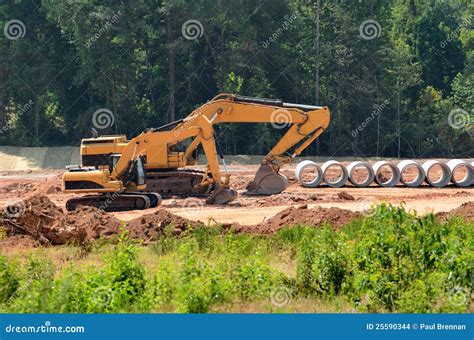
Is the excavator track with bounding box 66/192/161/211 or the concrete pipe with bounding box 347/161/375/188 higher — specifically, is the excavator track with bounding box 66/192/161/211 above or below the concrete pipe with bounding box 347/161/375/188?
below

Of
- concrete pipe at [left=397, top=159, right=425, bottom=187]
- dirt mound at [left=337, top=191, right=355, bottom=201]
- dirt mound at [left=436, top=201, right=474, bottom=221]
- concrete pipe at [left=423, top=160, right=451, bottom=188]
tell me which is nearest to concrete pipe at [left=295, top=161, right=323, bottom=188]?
concrete pipe at [left=397, top=159, right=425, bottom=187]

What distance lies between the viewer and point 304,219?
2577cm

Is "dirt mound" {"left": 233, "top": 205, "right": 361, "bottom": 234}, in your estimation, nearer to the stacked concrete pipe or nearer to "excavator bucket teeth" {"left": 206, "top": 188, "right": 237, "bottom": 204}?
"excavator bucket teeth" {"left": 206, "top": 188, "right": 237, "bottom": 204}

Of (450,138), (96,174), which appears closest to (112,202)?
(96,174)

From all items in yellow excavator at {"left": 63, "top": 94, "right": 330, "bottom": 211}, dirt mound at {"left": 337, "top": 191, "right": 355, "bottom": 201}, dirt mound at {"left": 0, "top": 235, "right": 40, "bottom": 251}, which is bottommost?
dirt mound at {"left": 0, "top": 235, "right": 40, "bottom": 251}

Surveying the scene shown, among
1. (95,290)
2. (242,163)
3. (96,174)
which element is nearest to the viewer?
(95,290)

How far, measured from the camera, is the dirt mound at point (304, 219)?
25.2 m

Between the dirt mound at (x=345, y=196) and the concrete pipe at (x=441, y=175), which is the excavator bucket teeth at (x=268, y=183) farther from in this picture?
the concrete pipe at (x=441, y=175)

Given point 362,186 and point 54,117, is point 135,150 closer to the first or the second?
point 362,186

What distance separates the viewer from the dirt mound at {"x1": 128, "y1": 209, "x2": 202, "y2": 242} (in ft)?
79.1

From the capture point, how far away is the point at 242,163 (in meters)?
54.6

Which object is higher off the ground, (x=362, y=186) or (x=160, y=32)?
(x=160, y=32)

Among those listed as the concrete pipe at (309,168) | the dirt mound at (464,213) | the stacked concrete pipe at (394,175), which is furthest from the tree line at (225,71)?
the dirt mound at (464,213)

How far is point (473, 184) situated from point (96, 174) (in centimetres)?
1594
